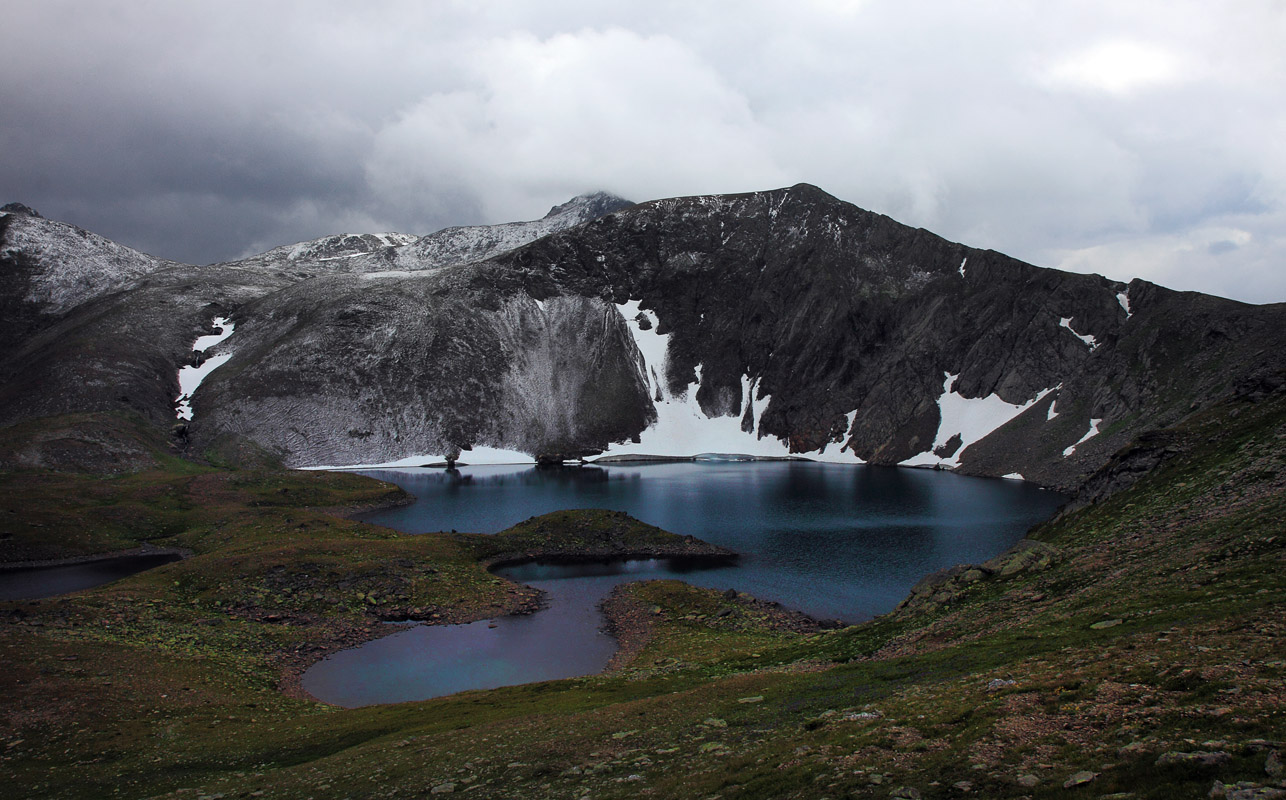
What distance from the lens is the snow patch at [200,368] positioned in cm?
15862

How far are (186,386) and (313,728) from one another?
168552 millimetres

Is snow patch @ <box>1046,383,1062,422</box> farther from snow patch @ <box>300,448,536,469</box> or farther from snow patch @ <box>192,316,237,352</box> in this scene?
snow patch @ <box>192,316,237,352</box>

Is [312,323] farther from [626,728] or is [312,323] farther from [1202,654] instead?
[1202,654]

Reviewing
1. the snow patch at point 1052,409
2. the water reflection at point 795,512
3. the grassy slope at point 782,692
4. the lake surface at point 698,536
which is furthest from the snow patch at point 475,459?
the snow patch at point 1052,409

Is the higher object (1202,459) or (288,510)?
(1202,459)

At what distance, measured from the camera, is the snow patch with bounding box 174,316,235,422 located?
158625 mm

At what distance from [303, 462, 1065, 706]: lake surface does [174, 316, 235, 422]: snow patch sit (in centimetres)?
4730

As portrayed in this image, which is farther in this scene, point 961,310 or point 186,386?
point 961,310

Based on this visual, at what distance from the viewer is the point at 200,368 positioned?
175 meters

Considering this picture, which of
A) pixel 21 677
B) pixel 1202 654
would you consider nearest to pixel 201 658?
pixel 21 677

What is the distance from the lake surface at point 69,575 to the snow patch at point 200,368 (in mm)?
90678

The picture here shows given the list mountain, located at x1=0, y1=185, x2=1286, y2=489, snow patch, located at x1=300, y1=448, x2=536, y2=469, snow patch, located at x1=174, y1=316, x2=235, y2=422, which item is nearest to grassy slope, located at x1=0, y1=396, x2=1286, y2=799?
mountain, located at x1=0, y1=185, x2=1286, y2=489

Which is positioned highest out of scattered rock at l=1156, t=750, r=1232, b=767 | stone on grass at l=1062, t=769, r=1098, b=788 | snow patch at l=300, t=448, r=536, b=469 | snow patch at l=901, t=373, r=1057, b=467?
snow patch at l=901, t=373, r=1057, b=467

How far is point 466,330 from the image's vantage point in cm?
19588
